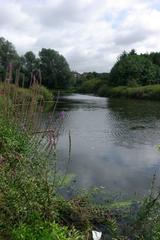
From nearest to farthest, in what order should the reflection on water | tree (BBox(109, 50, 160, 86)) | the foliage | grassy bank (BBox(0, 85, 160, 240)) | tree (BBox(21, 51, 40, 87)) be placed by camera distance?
1. the foliage
2. grassy bank (BBox(0, 85, 160, 240))
3. the reflection on water
4. tree (BBox(21, 51, 40, 87))
5. tree (BBox(109, 50, 160, 86))

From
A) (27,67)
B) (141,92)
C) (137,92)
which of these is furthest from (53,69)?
(141,92)

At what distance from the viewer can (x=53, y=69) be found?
84438 mm

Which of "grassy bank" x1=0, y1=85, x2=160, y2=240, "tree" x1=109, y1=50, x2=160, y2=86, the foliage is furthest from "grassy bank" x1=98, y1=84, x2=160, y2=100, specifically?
the foliage

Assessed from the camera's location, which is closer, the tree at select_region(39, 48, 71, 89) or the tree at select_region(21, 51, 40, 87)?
the tree at select_region(21, 51, 40, 87)

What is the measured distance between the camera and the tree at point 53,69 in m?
83.6

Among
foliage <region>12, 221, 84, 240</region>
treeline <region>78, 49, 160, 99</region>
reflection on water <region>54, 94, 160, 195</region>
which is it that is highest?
treeline <region>78, 49, 160, 99</region>

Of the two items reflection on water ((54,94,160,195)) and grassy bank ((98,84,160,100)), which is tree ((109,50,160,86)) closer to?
grassy bank ((98,84,160,100))

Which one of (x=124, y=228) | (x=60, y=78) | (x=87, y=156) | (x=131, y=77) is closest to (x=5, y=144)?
(x=124, y=228)

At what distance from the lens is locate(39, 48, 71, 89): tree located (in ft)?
274

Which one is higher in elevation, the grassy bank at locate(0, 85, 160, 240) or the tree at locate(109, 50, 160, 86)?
the tree at locate(109, 50, 160, 86)

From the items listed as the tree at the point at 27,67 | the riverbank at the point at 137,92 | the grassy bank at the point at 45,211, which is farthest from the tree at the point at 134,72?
the grassy bank at the point at 45,211

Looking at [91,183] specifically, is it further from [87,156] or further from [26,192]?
[26,192]

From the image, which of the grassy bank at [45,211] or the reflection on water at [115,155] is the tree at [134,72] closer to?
the reflection on water at [115,155]

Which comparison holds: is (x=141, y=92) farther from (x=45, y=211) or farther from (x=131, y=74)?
(x=45, y=211)
